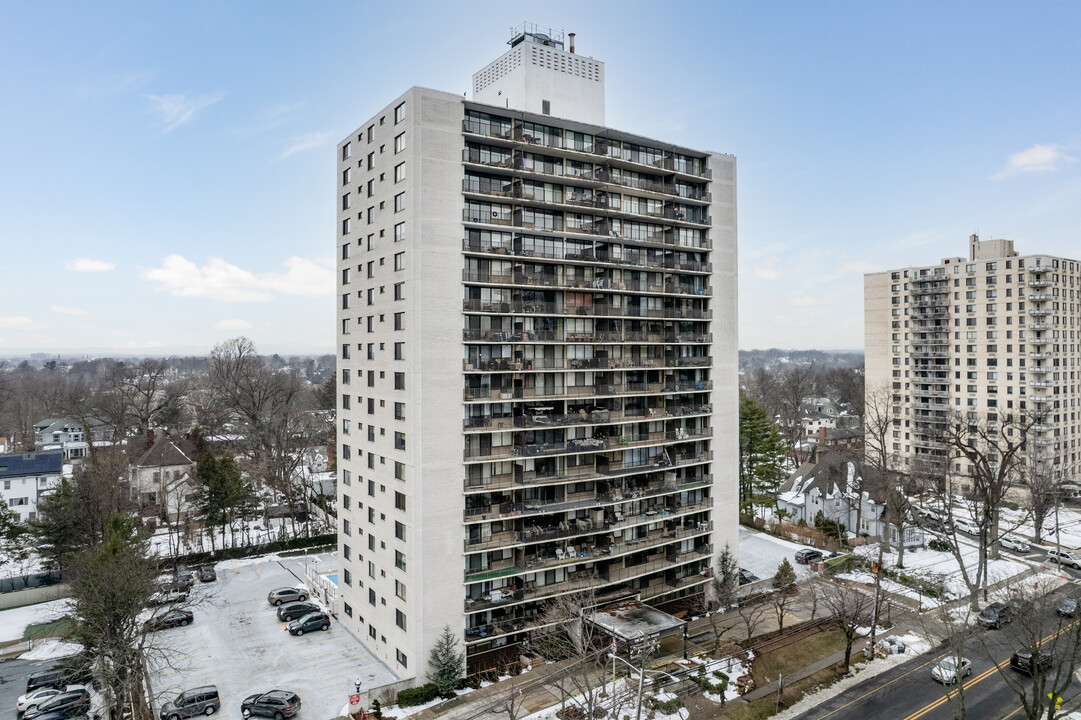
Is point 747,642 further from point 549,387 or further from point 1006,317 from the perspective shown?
point 1006,317

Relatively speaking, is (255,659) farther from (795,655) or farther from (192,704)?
(795,655)

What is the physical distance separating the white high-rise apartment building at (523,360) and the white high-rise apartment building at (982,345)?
53385 millimetres

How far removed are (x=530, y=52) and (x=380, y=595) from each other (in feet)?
113

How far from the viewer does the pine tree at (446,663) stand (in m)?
33.7

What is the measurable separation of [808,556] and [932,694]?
22553 millimetres

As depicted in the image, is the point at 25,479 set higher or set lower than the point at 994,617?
higher

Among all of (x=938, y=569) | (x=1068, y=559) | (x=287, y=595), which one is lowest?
(x=938, y=569)

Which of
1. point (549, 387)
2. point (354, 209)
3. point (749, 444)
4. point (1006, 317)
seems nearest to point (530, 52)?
point (354, 209)

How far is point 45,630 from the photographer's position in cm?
4434

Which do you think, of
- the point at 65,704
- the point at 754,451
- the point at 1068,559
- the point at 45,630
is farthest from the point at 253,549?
the point at 1068,559

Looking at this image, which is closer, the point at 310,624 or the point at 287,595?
the point at 310,624

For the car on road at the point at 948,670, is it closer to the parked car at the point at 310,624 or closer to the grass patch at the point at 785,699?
the grass patch at the point at 785,699

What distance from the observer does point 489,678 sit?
35.5 m

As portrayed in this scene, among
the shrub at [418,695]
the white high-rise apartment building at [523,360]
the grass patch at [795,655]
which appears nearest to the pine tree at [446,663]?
the shrub at [418,695]
